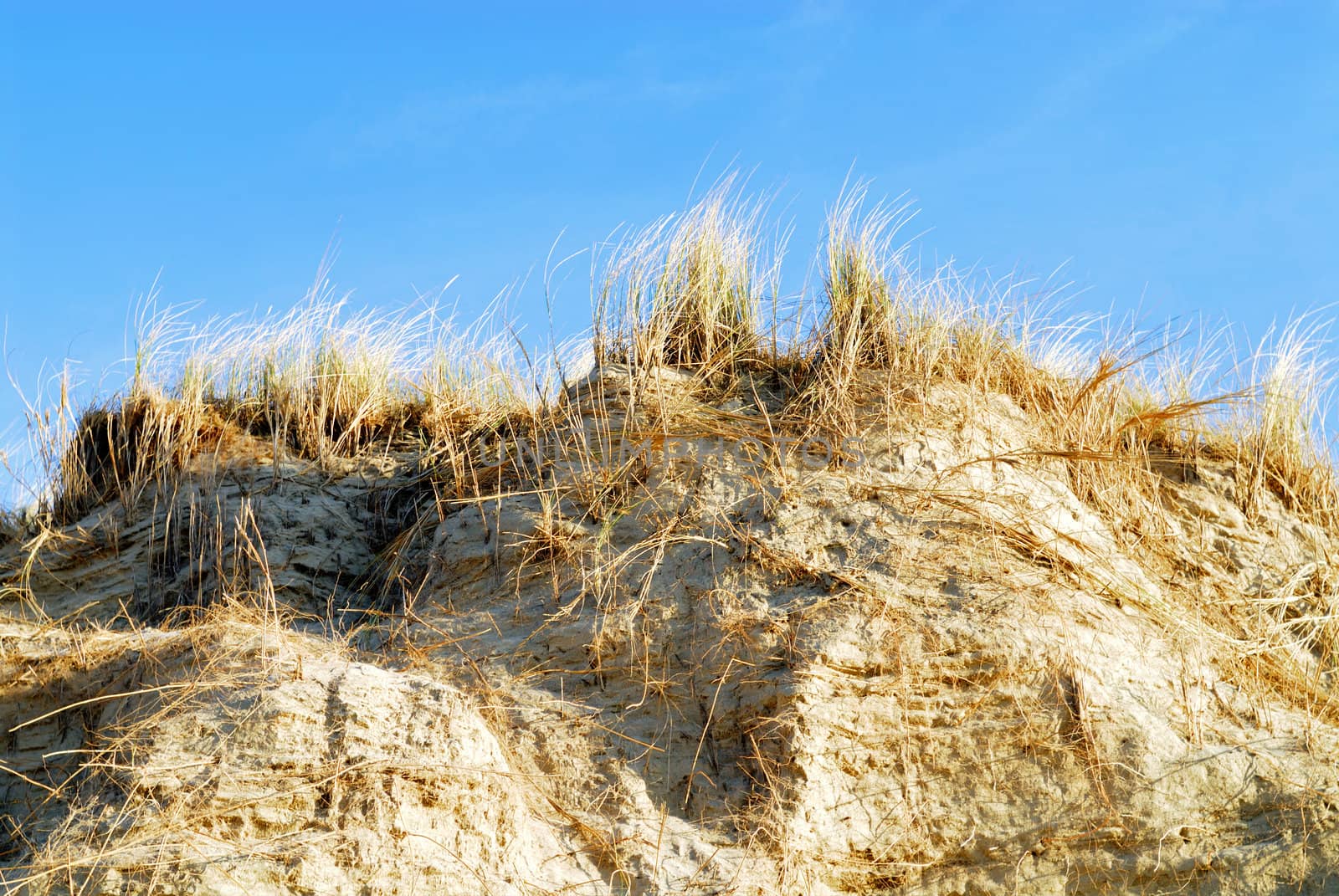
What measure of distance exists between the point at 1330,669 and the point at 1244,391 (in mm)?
1482

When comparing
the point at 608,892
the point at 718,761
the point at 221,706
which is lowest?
the point at 608,892

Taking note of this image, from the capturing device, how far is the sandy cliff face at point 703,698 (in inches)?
146

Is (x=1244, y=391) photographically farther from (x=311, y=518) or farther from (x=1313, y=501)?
(x=311, y=518)

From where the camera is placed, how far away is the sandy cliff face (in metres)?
3.70

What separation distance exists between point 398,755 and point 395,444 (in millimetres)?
3522

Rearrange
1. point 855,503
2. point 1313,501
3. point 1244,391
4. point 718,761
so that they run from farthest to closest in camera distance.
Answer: point 1313,501 → point 1244,391 → point 855,503 → point 718,761

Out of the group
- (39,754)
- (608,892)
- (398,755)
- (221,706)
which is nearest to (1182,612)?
(608,892)

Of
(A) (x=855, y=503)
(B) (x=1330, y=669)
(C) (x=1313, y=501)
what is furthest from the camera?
(C) (x=1313, y=501)

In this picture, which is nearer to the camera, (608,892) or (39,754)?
(608,892)

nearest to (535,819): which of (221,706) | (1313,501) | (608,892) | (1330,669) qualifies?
(608,892)

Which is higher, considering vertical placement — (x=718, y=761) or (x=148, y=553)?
(x=148, y=553)

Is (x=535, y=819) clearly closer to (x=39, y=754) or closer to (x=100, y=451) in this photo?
(x=39, y=754)

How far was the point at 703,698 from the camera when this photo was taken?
4.52 m

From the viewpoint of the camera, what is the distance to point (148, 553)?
6070 millimetres
